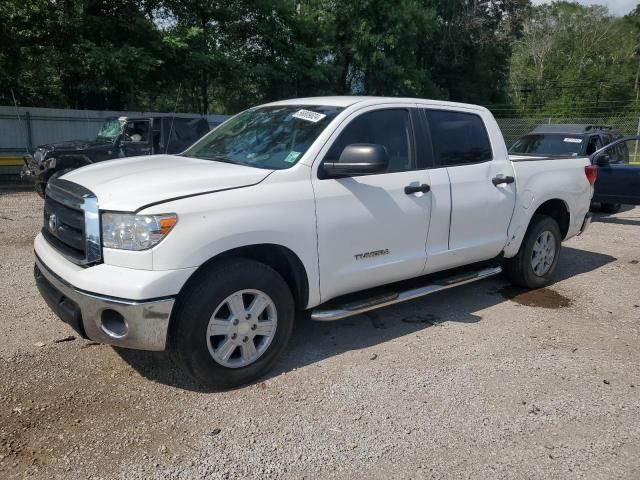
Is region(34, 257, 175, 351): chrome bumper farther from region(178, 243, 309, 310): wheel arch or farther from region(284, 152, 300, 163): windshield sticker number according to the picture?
region(284, 152, 300, 163): windshield sticker number

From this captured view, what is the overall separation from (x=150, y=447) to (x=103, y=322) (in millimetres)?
779

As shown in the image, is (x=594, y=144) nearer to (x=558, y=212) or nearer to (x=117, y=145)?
(x=558, y=212)

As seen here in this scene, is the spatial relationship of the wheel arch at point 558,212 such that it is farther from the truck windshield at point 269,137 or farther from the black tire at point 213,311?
the black tire at point 213,311

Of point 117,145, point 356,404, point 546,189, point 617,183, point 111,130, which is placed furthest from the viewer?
point 111,130

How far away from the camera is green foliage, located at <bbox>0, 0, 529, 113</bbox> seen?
1833cm

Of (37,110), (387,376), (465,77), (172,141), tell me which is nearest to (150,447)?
(387,376)

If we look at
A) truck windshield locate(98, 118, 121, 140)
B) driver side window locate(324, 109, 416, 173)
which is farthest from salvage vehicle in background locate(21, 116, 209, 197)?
driver side window locate(324, 109, 416, 173)

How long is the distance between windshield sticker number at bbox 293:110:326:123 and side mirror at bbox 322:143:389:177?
44 centimetres

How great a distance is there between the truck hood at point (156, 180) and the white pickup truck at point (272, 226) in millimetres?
13

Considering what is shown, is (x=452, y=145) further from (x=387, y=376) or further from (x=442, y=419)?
(x=442, y=419)

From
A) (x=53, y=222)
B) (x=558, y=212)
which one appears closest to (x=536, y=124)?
(x=558, y=212)

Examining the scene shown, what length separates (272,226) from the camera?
3574 millimetres

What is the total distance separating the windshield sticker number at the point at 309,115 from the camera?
163 inches

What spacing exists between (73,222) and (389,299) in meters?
2.33
